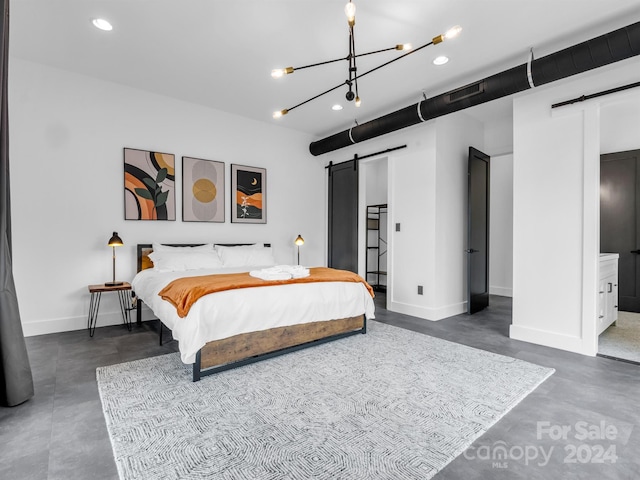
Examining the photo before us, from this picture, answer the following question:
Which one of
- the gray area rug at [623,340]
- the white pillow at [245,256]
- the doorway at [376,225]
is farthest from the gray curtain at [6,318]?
the doorway at [376,225]

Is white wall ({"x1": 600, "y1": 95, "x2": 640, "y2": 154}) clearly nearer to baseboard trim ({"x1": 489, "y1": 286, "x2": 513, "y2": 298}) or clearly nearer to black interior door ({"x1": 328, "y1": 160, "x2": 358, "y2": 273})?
baseboard trim ({"x1": 489, "y1": 286, "x2": 513, "y2": 298})

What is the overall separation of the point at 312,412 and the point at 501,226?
5967 mm

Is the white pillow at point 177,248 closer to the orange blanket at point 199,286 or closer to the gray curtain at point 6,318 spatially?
the orange blanket at point 199,286

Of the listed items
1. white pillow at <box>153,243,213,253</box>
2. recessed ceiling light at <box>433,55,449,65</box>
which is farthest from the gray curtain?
recessed ceiling light at <box>433,55,449,65</box>

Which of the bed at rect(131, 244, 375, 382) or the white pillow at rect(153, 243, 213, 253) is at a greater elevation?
the white pillow at rect(153, 243, 213, 253)

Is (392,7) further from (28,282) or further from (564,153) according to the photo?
(28,282)

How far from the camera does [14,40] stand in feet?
10.8

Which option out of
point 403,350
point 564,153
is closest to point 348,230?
Result: point 403,350

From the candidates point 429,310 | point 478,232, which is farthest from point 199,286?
point 478,232

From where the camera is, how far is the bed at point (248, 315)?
263cm

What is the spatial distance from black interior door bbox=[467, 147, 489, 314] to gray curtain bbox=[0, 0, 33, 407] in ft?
16.0

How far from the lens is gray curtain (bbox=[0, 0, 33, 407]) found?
2145 millimetres

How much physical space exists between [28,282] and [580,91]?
20.3 feet

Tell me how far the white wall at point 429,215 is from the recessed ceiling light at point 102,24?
12.1ft
